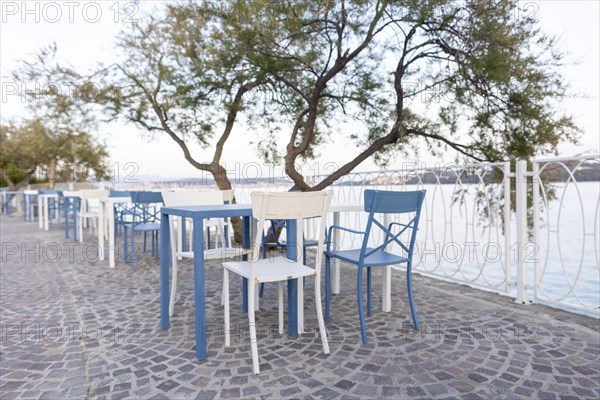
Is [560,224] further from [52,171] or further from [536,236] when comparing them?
[52,171]

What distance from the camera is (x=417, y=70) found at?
505 centimetres

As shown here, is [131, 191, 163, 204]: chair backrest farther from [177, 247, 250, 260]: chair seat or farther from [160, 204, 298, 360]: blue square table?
[160, 204, 298, 360]: blue square table

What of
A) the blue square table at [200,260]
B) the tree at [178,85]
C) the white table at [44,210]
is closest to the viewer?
the blue square table at [200,260]

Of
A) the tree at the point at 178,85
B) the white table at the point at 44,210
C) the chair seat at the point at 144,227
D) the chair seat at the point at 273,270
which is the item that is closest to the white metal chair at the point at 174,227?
the chair seat at the point at 273,270

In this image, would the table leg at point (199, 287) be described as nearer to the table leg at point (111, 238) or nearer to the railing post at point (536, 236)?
the railing post at point (536, 236)

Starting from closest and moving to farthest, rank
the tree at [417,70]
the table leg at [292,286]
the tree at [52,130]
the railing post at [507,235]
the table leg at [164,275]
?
the table leg at [292,286]
the table leg at [164,275]
the railing post at [507,235]
the tree at [417,70]
the tree at [52,130]

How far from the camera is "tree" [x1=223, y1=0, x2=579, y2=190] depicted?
172 inches

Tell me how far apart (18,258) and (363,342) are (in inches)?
204

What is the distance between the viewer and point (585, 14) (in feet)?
15.4

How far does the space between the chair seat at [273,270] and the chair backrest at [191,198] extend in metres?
1.00

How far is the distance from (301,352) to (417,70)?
4074 millimetres

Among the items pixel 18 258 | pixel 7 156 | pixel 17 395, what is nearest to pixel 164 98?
pixel 18 258

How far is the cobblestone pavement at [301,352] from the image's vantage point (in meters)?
1.83

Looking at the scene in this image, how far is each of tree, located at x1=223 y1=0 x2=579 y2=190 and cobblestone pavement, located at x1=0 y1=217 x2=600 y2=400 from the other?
7.32ft
